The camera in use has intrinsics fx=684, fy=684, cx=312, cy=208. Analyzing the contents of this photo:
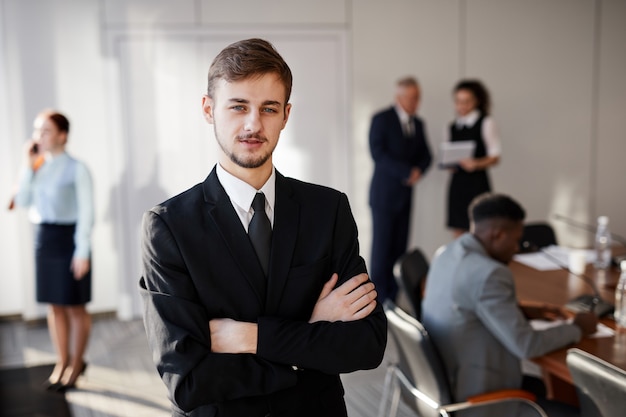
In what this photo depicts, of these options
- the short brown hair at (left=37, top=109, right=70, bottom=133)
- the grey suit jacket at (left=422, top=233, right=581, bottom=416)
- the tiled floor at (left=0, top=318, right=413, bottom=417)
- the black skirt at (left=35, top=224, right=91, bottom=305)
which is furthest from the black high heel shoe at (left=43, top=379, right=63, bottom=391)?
the grey suit jacket at (left=422, top=233, right=581, bottom=416)

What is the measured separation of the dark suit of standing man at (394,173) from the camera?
5.72 meters

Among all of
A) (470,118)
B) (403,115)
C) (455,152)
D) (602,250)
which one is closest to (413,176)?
(455,152)

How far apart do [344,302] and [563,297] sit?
1.97 m

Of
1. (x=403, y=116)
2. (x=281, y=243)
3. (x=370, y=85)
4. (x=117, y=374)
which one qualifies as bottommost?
(x=117, y=374)

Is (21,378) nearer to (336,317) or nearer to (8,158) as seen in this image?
(8,158)

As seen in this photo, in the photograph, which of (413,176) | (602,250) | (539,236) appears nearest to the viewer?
(602,250)

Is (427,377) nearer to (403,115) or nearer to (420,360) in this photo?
(420,360)

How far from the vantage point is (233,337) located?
158 cm

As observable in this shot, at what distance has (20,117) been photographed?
5473 mm

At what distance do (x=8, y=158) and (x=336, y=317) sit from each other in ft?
15.6

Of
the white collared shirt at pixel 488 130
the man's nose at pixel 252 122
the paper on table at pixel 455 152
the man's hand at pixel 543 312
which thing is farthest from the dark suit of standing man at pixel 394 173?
the man's nose at pixel 252 122

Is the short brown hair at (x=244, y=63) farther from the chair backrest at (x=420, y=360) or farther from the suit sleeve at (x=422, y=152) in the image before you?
the suit sleeve at (x=422, y=152)

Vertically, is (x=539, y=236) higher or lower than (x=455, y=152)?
lower

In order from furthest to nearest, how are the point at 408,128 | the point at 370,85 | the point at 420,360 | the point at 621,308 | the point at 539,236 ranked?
the point at 370,85 < the point at 408,128 < the point at 539,236 < the point at 621,308 < the point at 420,360
